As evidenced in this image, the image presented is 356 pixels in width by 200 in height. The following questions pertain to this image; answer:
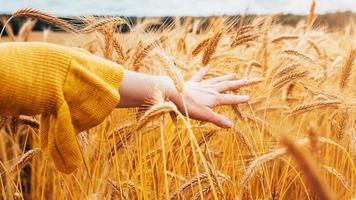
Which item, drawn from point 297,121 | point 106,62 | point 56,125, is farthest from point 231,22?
point 56,125

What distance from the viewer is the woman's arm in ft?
4.53

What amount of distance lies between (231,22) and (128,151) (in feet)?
2.26

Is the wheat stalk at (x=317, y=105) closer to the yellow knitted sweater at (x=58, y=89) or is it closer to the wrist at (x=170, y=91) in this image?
the wrist at (x=170, y=91)

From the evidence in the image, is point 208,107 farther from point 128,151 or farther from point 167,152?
point 167,152

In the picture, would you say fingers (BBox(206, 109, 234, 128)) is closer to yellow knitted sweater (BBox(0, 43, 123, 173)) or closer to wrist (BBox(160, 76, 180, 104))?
wrist (BBox(160, 76, 180, 104))

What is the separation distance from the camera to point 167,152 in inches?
82.9

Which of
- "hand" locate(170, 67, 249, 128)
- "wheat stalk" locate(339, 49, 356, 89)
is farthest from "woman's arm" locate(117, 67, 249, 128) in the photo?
"wheat stalk" locate(339, 49, 356, 89)

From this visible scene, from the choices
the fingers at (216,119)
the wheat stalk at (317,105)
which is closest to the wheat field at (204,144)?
the wheat stalk at (317,105)

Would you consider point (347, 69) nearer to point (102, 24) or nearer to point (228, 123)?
point (228, 123)

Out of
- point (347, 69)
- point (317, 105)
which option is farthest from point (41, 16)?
point (347, 69)

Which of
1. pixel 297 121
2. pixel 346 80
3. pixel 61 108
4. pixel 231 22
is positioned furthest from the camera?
pixel 297 121

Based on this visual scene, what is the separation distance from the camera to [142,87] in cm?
138

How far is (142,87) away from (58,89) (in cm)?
23

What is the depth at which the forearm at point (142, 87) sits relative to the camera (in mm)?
1372
